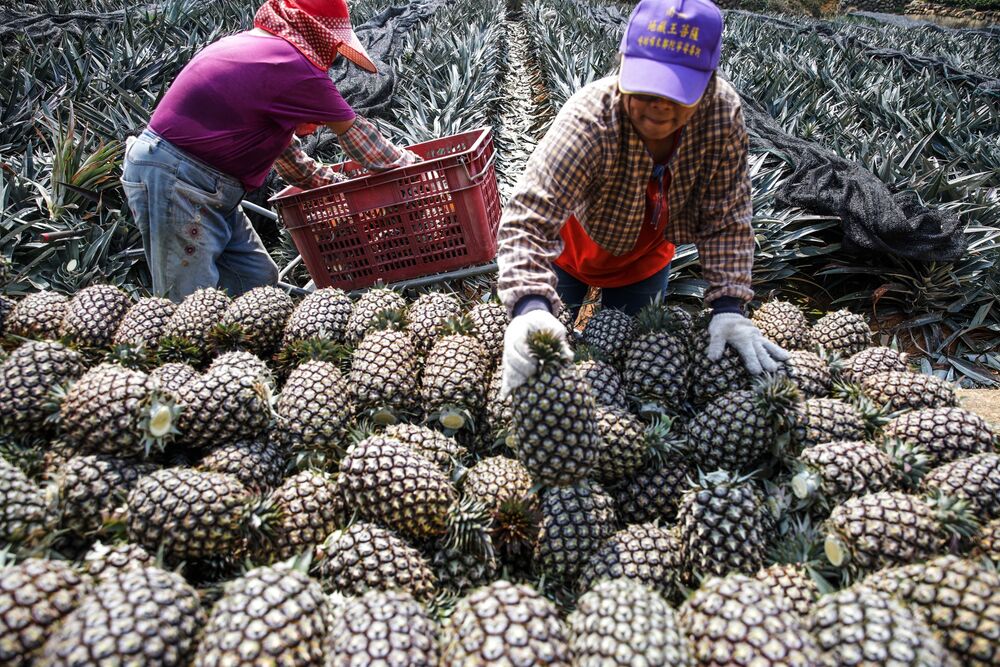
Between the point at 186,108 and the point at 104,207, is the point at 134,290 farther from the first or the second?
the point at 104,207

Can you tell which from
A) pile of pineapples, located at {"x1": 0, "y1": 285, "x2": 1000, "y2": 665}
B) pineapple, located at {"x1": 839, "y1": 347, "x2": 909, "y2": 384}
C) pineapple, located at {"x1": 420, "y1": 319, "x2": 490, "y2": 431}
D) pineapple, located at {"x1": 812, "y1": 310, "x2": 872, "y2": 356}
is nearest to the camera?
pile of pineapples, located at {"x1": 0, "y1": 285, "x2": 1000, "y2": 665}

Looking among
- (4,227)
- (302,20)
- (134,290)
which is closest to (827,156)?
(302,20)

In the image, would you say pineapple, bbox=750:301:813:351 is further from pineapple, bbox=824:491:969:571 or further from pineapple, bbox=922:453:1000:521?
pineapple, bbox=824:491:969:571

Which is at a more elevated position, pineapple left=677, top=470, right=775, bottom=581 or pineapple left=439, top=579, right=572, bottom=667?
pineapple left=439, top=579, right=572, bottom=667

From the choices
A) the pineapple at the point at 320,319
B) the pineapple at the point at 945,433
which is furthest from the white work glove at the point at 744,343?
the pineapple at the point at 320,319

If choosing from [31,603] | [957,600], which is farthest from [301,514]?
[957,600]

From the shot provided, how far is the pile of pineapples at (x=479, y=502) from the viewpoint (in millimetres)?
1450

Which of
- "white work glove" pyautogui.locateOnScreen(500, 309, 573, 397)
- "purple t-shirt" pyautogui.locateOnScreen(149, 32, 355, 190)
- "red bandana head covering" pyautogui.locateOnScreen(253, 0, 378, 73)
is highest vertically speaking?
"red bandana head covering" pyautogui.locateOnScreen(253, 0, 378, 73)

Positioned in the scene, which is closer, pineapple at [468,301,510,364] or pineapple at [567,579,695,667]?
pineapple at [567,579,695,667]

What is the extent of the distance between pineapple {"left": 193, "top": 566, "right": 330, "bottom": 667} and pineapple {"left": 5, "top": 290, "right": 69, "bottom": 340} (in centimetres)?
192

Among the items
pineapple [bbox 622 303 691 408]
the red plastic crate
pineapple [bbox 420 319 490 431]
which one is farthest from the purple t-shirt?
pineapple [bbox 622 303 691 408]

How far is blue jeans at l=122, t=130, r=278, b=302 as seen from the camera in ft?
10.8

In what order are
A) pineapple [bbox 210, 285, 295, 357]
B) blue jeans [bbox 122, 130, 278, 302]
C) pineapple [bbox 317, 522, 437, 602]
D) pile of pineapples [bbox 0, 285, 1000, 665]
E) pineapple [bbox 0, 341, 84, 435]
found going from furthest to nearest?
blue jeans [bbox 122, 130, 278, 302], pineapple [bbox 210, 285, 295, 357], pineapple [bbox 0, 341, 84, 435], pineapple [bbox 317, 522, 437, 602], pile of pineapples [bbox 0, 285, 1000, 665]

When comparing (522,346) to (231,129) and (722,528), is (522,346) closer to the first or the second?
(722,528)
